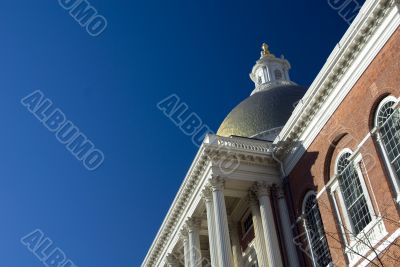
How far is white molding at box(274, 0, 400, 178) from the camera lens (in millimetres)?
20703

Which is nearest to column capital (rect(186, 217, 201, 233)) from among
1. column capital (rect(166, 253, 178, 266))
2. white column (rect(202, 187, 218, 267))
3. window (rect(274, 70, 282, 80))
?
white column (rect(202, 187, 218, 267))

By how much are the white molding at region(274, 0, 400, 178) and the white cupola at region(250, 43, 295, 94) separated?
20.2 metres

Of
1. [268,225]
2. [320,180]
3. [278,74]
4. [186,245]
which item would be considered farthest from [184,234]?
[278,74]

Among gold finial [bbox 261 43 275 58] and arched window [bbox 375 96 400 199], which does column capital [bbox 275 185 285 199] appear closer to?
arched window [bbox 375 96 400 199]

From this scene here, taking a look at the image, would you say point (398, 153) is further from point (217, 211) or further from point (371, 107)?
point (217, 211)

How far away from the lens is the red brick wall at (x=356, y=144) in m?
20.0

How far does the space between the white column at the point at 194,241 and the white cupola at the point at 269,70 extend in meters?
19.0

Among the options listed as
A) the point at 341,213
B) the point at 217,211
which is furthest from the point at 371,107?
the point at 217,211

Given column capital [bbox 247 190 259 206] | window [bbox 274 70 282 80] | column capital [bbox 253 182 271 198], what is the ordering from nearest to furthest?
1. column capital [bbox 253 182 271 198]
2. column capital [bbox 247 190 259 206]
3. window [bbox 274 70 282 80]

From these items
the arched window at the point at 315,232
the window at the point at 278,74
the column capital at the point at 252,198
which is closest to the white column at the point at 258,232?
the column capital at the point at 252,198

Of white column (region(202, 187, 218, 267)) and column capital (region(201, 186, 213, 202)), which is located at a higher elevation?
column capital (region(201, 186, 213, 202))

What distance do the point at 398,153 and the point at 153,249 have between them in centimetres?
1875

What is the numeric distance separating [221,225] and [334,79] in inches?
309

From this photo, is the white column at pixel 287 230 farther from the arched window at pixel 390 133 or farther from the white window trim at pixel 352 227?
the arched window at pixel 390 133
